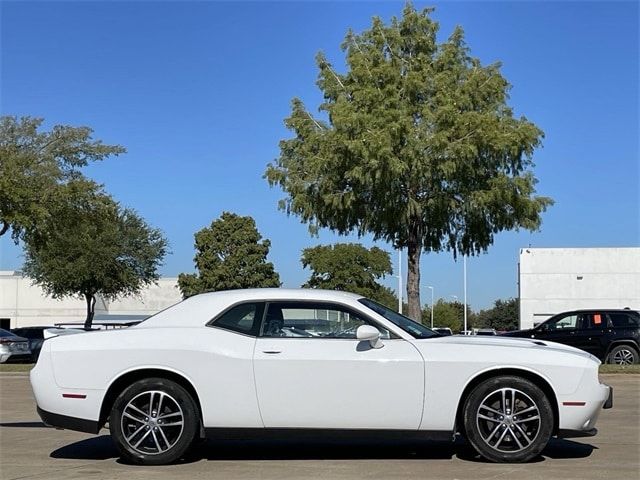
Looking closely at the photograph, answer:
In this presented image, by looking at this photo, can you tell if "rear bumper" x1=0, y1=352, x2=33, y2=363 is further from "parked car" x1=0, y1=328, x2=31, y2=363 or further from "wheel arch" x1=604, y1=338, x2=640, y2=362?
"wheel arch" x1=604, y1=338, x2=640, y2=362

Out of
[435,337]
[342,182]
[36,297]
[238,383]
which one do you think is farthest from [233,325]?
[36,297]

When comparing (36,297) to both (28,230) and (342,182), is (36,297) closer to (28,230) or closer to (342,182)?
(28,230)

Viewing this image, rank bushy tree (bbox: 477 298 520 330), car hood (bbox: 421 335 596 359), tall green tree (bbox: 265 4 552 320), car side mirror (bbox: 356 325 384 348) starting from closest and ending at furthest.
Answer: car side mirror (bbox: 356 325 384 348) → car hood (bbox: 421 335 596 359) → tall green tree (bbox: 265 4 552 320) → bushy tree (bbox: 477 298 520 330)

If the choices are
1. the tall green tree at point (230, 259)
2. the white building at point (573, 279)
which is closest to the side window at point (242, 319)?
the white building at point (573, 279)

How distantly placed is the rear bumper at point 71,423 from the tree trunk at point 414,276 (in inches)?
683

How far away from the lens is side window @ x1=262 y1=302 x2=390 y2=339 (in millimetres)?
7250

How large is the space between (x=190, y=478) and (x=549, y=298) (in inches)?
2058

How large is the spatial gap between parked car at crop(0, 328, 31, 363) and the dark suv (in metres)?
16.1

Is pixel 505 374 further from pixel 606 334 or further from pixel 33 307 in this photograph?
A: pixel 33 307

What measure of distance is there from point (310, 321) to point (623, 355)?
1413cm

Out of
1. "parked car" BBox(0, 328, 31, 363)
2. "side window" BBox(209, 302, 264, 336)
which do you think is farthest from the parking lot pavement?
"parked car" BBox(0, 328, 31, 363)

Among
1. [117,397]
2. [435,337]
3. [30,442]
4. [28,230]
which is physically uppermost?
[28,230]

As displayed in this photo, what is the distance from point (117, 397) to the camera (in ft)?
23.7

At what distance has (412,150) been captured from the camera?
21.8 m
